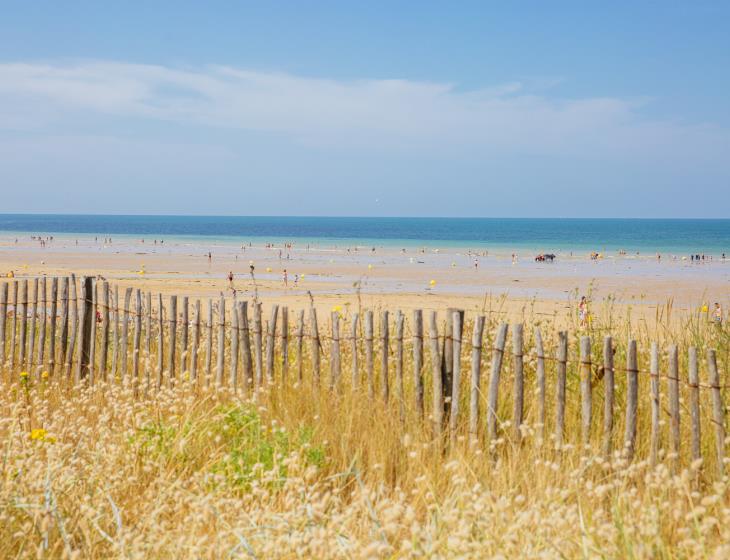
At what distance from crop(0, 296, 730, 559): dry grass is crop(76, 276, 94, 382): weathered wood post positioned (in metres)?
1.58

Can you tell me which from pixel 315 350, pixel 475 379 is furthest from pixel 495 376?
pixel 315 350

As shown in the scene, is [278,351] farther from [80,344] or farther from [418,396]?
[80,344]

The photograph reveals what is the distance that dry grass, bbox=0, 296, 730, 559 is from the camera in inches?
135

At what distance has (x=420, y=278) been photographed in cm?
3659

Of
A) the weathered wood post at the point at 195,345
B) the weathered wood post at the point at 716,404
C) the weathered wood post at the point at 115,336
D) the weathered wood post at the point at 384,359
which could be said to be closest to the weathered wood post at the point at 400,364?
the weathered wood post at the point at 384,359

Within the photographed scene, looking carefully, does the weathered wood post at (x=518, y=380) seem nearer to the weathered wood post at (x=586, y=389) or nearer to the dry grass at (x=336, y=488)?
the dry grass at (x=336, y=488)

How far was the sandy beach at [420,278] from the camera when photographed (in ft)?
83.7

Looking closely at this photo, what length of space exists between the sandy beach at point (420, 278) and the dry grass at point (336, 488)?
12046 millimetres

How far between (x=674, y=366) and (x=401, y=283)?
2866cm

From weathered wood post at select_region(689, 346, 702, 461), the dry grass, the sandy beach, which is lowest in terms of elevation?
Result: the sandy beach

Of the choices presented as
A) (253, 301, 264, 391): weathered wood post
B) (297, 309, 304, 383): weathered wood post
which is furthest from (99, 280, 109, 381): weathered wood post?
(297, 309, 304, 383): weathered wood post

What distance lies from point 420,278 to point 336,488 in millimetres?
32611

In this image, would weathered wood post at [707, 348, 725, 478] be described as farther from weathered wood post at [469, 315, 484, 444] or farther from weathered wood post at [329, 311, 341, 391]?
weathered wood post at [329, 311, 341, 391]

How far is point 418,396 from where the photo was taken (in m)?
6.23
